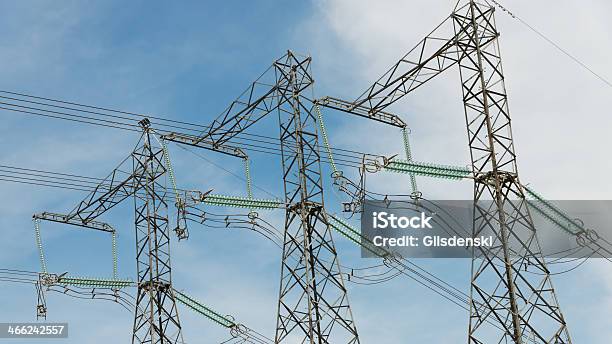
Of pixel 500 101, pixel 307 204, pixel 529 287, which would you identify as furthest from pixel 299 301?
pixel 500 101

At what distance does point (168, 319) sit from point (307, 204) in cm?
986

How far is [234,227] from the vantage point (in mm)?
40469

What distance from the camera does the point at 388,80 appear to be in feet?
115

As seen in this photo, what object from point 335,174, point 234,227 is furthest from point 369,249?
point 234,227

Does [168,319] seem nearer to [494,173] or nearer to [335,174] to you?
[335,174]

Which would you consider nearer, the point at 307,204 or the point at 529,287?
the point at 529,287

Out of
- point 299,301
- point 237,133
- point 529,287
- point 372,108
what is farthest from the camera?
point 237,133

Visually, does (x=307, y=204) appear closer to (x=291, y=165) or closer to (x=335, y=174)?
(x=291, y=165)

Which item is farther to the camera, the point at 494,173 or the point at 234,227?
the point at 234,227

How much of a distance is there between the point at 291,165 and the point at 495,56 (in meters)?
9.35

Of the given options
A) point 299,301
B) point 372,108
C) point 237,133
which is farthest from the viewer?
point 237,133

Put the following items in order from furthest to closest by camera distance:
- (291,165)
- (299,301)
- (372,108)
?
(372,108), (291,165), (299,301)

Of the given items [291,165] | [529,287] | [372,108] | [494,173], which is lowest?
[529,287]

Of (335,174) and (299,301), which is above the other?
(335,174)
